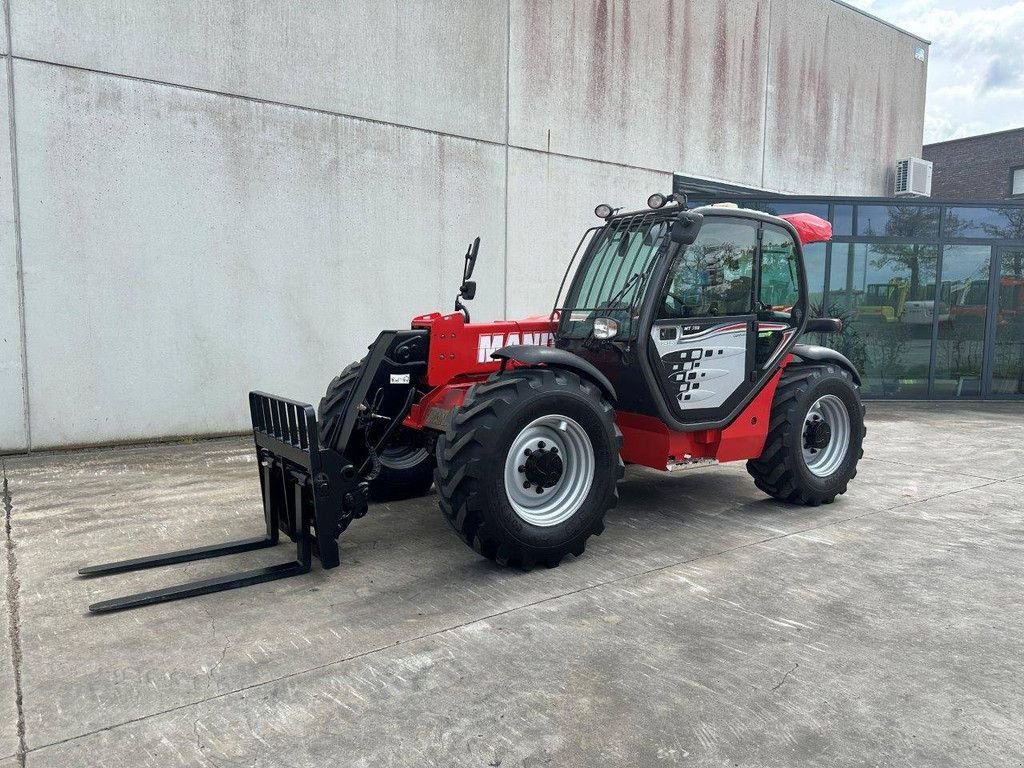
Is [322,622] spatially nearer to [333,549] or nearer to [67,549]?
[333,549]

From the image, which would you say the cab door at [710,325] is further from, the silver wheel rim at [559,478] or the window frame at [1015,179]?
the window frame at [1015,179]

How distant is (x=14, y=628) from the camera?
11.2ft

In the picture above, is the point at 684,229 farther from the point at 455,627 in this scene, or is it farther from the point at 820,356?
the point at 455,627

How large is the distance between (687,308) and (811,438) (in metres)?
1.63

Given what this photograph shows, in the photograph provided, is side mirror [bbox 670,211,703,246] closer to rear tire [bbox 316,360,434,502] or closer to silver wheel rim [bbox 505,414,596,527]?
silver wheel rim [bbox 505,414,596,527]

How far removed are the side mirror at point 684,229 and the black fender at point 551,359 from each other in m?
0.98

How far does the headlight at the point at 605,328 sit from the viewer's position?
461 centimetres

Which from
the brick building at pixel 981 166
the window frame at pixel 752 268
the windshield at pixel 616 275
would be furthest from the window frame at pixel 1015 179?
the windshield at pixel 616 275

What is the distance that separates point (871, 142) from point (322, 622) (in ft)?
50.5

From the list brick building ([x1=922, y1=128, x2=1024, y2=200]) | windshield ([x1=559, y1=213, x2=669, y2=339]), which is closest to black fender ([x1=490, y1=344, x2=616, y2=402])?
windshield ([x1=559, y1=213, x2=669, y2=339])

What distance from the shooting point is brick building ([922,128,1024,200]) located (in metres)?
24.0

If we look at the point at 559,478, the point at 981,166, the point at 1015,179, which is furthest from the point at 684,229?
the point at 981,166

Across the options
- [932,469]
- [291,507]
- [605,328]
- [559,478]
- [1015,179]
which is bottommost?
[932,469]

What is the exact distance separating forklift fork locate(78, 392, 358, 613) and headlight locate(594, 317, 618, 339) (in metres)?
1.69
